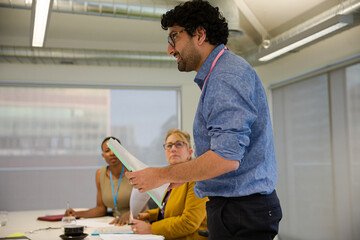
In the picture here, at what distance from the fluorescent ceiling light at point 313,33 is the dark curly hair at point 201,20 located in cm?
287

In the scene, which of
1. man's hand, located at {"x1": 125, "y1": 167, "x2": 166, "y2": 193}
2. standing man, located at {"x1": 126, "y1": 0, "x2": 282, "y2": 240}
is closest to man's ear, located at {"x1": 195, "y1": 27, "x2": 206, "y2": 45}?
standing man, located at {"x1": 126, "y1": 0, "x2": 282, "y2": 240}

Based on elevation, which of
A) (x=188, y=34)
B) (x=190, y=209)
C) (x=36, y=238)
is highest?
(x=188, y=34)

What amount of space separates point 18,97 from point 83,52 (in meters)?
1.68

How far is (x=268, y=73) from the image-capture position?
679 cm

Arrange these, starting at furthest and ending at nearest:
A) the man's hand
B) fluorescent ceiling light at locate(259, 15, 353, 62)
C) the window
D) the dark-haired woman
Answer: the window < fluorescent ceiling light at locate(259, 15, 353, 62) < the dark-haired woman < the man's hand

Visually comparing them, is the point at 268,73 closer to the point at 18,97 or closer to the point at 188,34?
the point at 18,97

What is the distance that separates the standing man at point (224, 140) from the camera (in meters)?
1.10

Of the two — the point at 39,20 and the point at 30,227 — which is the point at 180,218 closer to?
the point at 30,227

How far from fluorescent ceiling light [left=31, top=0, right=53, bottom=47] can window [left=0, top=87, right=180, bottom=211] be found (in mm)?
2251

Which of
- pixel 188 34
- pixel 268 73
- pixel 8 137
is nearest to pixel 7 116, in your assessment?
pixel 8 137

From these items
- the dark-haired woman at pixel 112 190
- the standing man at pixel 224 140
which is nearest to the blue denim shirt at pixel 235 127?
the standing man at pixel 224 140

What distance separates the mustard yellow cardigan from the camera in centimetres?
243

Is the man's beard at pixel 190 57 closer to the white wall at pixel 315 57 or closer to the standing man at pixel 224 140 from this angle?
the standing man at pixel 224 140

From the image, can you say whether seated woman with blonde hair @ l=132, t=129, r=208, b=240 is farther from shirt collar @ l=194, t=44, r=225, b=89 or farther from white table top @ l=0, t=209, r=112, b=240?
shirt collar @ l=194, t=44, r=225, b=89
